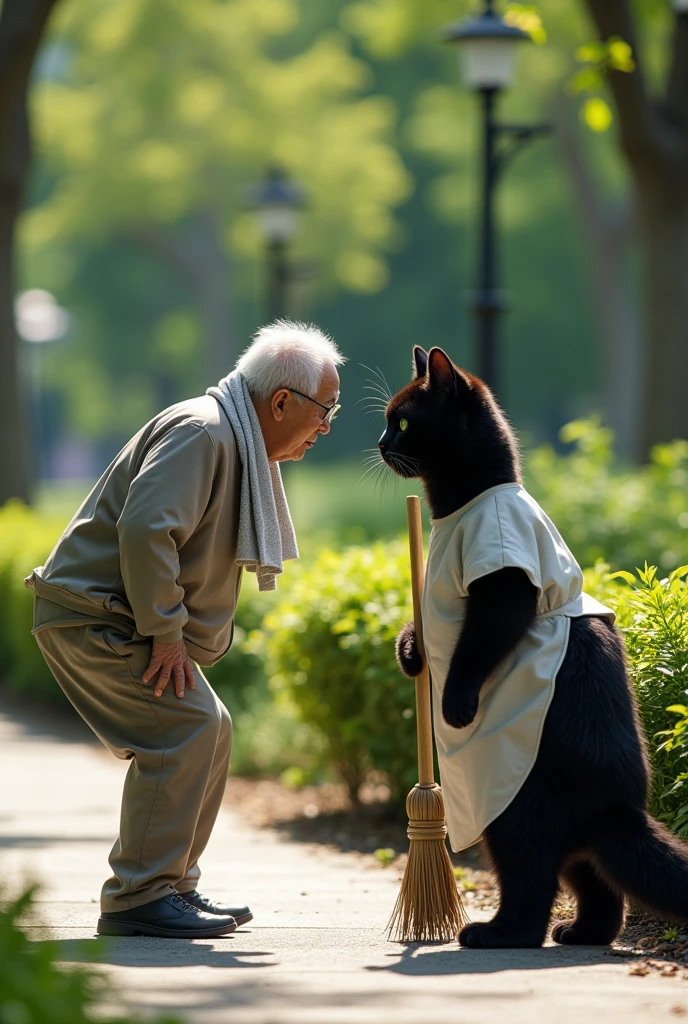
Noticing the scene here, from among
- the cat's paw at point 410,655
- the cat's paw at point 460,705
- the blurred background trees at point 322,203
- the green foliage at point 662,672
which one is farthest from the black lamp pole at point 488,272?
the blurred background trees at point 322,203

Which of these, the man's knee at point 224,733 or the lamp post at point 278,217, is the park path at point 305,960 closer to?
the man's knee at point 224,733

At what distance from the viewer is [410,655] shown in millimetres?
5062

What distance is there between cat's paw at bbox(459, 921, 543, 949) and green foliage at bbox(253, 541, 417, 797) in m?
2.19

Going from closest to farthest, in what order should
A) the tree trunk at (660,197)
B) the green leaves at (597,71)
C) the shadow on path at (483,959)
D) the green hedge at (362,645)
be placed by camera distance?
the shadow on path at (483,959)
the green hedge at (362,645)
the green leaves at (597,71)
the tree trunk at (660,197)

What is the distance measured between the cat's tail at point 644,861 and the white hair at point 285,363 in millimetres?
1709

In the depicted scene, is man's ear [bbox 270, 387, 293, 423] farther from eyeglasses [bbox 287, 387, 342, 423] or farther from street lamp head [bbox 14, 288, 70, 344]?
street lamp head [bbox 14, 288, 70, 344]

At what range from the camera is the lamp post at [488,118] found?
1029cm

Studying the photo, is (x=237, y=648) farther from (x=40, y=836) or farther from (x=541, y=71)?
(x=541, y=71)

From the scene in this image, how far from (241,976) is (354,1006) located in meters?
0.60

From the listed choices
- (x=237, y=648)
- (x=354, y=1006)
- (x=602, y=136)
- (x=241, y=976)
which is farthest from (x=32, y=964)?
(x=602, y=136)

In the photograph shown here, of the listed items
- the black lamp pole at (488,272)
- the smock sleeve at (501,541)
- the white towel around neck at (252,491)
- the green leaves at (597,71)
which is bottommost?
the smock sleeve at (501,541)

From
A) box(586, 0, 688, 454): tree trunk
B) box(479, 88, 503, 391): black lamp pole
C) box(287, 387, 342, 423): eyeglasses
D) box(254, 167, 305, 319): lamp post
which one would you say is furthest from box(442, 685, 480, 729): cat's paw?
box(254, 167, 305, 319): lamp post

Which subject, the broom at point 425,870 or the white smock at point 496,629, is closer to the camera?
the white smock at point 496,629

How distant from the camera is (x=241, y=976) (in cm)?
397
